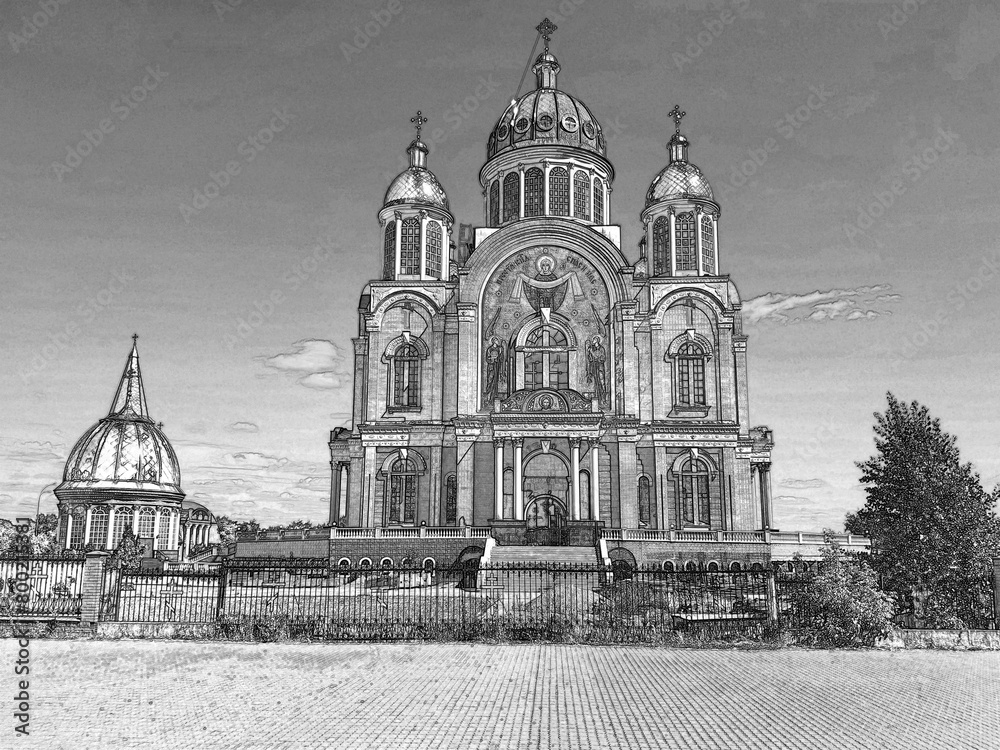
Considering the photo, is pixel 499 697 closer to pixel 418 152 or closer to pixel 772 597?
pixel 772 597

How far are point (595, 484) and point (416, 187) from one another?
19134 millimetres

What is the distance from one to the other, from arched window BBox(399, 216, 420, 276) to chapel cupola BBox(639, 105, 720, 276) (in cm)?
1216

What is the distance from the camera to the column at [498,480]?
130ft

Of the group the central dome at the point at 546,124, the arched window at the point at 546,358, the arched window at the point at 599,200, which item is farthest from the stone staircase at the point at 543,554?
the central dome at the point at 546,124

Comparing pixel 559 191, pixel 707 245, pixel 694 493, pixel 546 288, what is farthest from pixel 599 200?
pixel 694 493

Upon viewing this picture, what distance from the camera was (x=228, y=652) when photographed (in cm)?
1700

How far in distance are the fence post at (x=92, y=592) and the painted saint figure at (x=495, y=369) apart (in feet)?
79.0

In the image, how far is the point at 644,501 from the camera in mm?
41000

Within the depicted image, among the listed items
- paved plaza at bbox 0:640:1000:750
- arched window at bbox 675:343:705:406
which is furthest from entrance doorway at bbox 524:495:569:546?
paved plaza at bbox 0:640:1000:750

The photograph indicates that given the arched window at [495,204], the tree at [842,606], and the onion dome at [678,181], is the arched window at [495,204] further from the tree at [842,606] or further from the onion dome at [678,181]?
the tree at [842,606]

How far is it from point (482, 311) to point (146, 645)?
2765 centimetres

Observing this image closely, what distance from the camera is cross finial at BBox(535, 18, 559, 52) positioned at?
50.6 m

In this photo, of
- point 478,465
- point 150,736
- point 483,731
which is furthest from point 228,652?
point 478,465

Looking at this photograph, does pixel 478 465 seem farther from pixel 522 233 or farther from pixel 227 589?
pixel 227 589
